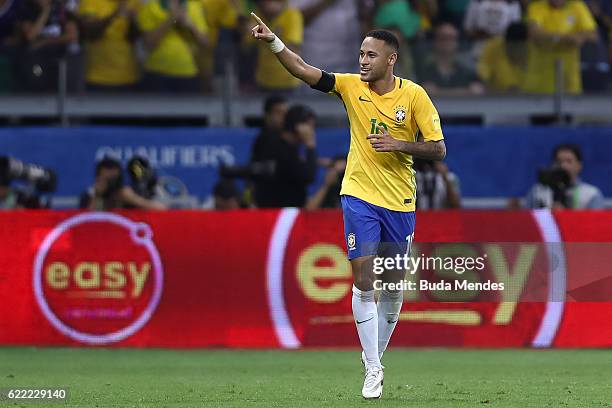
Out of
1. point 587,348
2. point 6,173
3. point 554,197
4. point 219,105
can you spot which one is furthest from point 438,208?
point 6,173

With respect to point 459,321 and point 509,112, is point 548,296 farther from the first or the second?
point 509,112

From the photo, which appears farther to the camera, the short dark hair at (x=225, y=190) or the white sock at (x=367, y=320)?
the short dark hair at (x=225, y=190)

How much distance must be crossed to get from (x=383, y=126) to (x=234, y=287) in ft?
16.5

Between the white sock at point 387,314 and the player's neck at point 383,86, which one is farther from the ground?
the player's neck at point 383,86

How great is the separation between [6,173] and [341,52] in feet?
14.0

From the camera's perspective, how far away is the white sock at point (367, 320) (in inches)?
362

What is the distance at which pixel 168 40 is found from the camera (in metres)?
16.5

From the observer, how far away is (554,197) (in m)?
15.1

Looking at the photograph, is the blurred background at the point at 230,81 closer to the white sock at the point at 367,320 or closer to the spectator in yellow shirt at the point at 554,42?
the spectator in yellow shirt at the point at 554,42

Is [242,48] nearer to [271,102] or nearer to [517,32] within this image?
[271,102]

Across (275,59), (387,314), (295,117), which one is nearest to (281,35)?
(275,59)

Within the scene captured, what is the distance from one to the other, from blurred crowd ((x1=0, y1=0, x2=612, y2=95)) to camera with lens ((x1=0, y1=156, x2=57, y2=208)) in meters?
1.57

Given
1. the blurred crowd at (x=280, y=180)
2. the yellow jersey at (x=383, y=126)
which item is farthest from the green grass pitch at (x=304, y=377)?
the blurred crowd at (x=280, y=180)

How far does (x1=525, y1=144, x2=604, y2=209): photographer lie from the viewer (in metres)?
14.9
